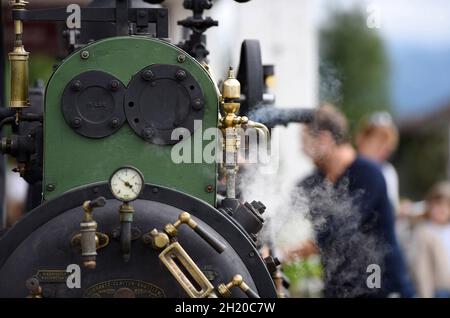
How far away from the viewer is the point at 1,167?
7.12m

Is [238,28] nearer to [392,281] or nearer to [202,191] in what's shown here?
[392,281]

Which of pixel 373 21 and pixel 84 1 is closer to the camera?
pixel 373 21

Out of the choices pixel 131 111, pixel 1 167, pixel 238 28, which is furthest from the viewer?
pixel 238 28

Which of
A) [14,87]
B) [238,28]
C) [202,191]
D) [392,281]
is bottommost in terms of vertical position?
[392,281]

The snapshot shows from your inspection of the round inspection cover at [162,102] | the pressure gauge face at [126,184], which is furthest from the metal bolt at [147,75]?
the pressure gauge face at [126,184]

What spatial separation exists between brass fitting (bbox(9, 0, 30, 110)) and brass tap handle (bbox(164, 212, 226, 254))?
1.00 m

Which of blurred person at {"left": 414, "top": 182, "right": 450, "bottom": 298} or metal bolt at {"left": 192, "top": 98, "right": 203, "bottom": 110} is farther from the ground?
metal bolt at {"left": 192, "top": 98, "right": 203, "bottom": 110}

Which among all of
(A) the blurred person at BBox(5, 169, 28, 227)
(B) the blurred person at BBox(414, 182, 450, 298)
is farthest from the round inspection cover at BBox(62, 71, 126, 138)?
(A) the blurred person at BBox(5, 169, 28, 227)

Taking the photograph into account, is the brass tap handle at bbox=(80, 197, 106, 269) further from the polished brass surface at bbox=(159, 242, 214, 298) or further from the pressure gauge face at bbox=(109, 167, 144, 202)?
the polished brass surface at bbox=(159, 242, 214, 298)

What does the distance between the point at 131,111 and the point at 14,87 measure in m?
0.56

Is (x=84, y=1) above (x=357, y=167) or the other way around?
above

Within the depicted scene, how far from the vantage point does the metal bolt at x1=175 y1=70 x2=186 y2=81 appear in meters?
5.28

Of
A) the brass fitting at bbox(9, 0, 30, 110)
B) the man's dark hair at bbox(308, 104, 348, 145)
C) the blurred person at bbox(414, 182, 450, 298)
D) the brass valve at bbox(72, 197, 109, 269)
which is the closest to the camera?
the brass valve at bbox(72, 197, 109, 269)
